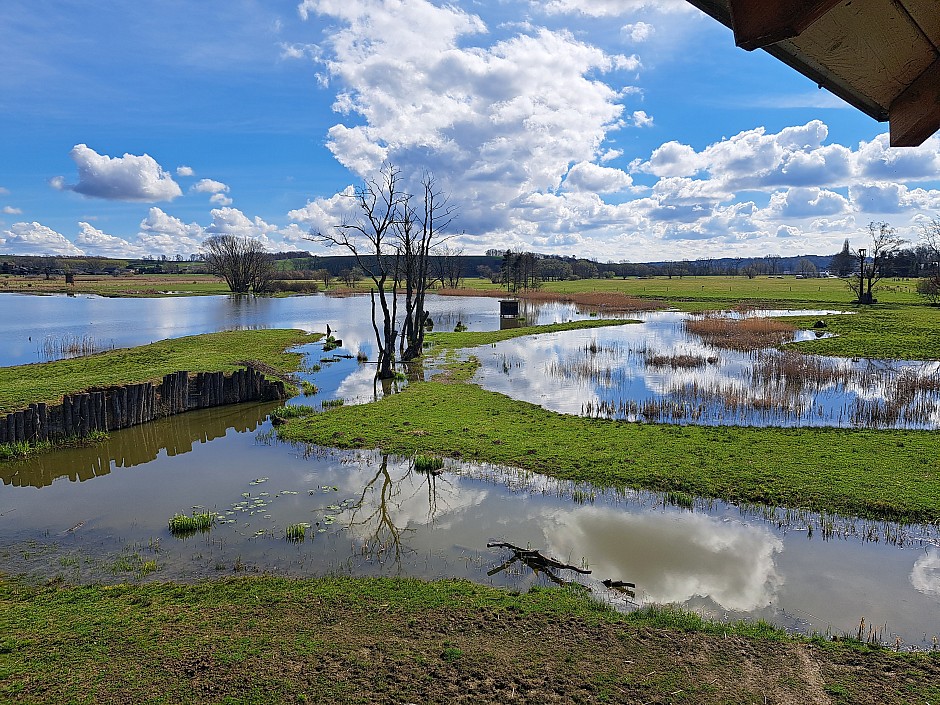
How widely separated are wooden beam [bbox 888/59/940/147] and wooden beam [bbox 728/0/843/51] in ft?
3.23

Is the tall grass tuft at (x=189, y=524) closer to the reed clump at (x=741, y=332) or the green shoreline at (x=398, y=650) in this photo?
the green shoreline at (x=398, y=650)

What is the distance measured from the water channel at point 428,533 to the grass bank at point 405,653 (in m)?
0.77

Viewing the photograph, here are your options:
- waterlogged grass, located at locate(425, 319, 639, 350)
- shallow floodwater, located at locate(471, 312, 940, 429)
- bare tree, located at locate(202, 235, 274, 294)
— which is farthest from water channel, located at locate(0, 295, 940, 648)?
bare tree, located at locate(202, 235, 274, 294)

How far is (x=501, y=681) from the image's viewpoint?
5828 mm

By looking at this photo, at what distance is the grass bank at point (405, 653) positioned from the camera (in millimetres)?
5664

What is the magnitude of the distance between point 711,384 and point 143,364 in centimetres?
2562

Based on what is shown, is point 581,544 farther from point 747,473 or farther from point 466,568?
point 747,473

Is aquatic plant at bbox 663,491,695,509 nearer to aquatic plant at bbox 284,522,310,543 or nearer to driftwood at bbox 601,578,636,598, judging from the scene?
driftwood at bbox 601,578,636,598

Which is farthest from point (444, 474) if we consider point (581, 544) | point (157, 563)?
point (157, 563)

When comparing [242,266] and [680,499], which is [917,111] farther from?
[242,266]

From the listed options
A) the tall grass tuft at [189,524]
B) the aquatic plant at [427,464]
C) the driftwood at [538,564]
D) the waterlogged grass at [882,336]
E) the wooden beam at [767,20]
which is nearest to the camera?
the wooden beam at [767,20]

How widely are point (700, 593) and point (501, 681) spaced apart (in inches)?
149

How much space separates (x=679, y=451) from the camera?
1377 cm

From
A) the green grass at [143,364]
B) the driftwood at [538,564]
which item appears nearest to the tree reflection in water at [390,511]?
the driftwood at [538,564]
